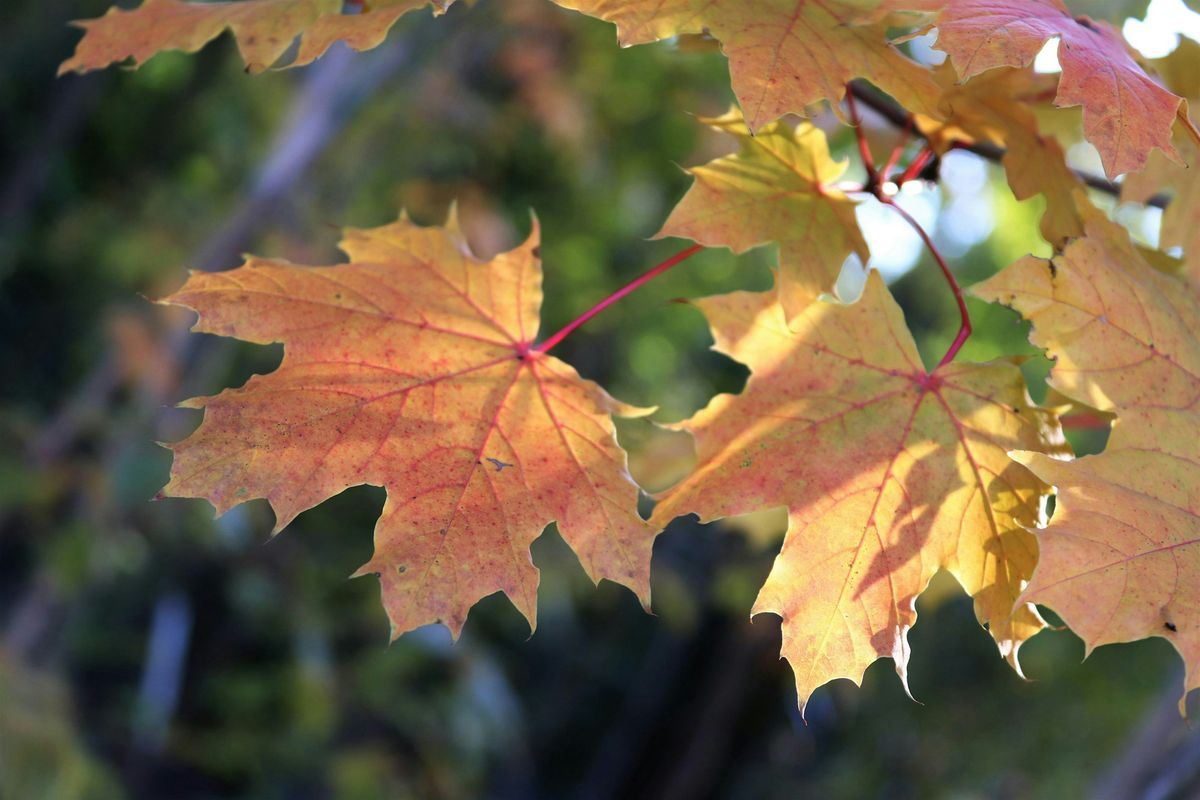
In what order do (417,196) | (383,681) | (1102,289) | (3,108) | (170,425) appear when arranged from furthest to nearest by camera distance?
(417,196), (383,681), (3,108), (170,425), (1102,289)

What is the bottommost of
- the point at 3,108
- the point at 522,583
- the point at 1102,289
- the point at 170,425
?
the point at 170,425

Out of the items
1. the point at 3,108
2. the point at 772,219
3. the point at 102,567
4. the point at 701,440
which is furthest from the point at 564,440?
the point at 3,108

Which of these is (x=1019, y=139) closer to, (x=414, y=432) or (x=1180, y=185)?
(x=1180, y=185)

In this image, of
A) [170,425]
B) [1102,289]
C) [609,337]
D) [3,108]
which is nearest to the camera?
[1102,289]

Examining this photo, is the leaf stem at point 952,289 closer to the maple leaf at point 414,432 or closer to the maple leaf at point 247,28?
the maple leaf at point 414,432

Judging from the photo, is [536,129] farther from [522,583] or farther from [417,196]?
[522,583]

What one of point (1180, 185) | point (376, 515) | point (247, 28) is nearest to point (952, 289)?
point (1180, 185)

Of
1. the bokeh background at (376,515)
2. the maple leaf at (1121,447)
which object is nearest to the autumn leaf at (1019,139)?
the maple leaf at (1121,447)
